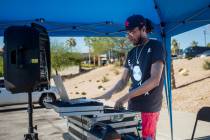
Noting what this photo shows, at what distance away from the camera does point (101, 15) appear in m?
6.07

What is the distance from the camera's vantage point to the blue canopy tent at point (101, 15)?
5516 millimetres

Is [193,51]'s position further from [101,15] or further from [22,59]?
[22,59]

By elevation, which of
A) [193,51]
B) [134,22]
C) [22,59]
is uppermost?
[193,51]

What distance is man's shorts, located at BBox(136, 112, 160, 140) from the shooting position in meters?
3.18

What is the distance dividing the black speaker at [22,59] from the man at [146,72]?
857 millimetres

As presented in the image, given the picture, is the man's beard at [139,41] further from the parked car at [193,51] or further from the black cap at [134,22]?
the parked car at [193,51]

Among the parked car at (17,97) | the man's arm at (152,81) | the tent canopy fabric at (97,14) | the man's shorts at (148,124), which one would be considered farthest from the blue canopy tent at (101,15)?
the parked car at (17,97)

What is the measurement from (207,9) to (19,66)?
11.0ft

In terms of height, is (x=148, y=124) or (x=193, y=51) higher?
(x=193, y=51)

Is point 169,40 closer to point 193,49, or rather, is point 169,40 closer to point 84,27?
point 84,27

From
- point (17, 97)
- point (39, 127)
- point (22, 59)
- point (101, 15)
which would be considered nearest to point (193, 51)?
point (17, 97)

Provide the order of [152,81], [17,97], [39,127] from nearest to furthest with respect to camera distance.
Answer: [152,81] < [39,127] < [17,97]

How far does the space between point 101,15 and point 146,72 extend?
9.60 feet

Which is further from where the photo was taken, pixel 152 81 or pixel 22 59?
pixel 22 59
